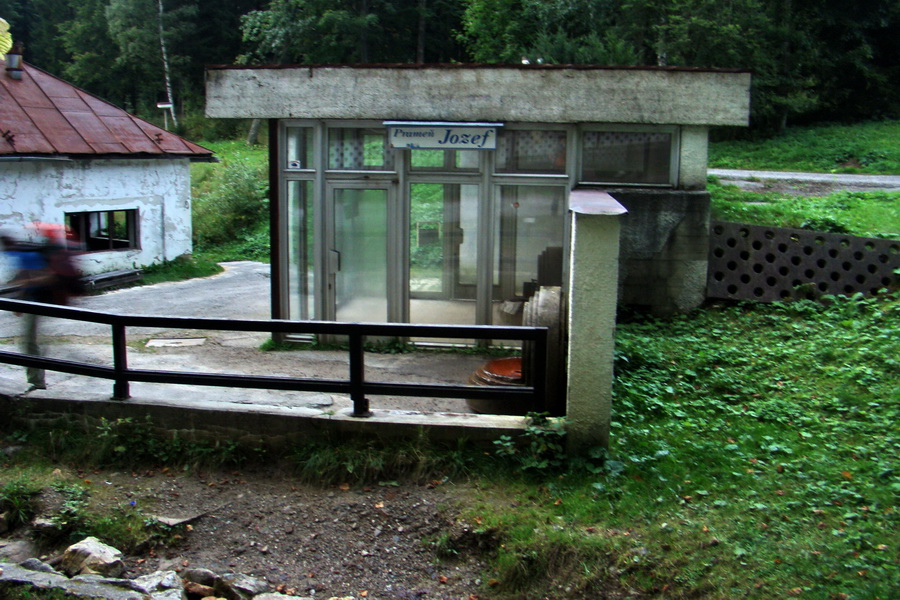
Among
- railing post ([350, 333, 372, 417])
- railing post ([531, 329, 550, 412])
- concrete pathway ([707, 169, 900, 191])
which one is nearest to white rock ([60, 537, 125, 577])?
railing post ([350, 333, 372, 417])

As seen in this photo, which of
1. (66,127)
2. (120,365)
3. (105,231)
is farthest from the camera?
(105,231)

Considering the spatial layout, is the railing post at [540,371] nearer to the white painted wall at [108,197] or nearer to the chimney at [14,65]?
the white painted wall at [108,197]

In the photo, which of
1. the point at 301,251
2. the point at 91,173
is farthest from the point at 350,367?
the point at 91,173

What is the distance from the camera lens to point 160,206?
19.9m

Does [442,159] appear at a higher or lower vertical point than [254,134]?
lower

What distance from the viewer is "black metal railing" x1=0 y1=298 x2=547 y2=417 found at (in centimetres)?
620

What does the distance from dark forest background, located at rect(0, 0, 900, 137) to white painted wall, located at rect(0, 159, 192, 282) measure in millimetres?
8098

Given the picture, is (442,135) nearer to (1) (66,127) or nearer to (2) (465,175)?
(2) (465,175)

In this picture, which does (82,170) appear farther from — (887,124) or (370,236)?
(887,124)

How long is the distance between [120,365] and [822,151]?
28.6 metres

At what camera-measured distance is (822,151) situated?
2959 centimetres

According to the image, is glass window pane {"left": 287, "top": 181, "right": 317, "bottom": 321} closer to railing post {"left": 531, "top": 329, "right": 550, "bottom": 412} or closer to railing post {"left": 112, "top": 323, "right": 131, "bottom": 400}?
railing post {"left": 112, "top": 323, "right": 131, "bottom": 400}

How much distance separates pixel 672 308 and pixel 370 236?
419 cm

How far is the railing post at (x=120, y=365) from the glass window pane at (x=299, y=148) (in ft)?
15.7
